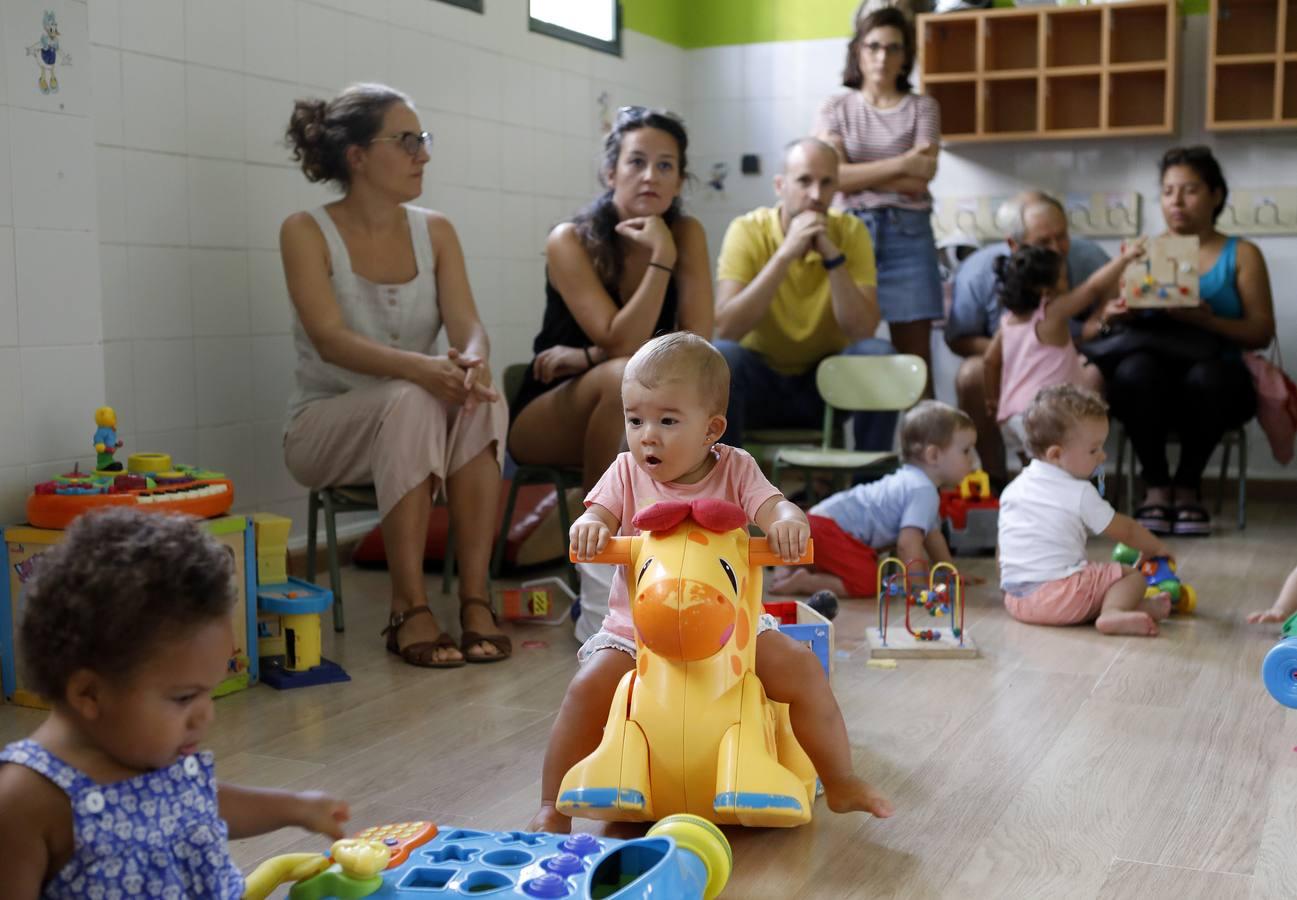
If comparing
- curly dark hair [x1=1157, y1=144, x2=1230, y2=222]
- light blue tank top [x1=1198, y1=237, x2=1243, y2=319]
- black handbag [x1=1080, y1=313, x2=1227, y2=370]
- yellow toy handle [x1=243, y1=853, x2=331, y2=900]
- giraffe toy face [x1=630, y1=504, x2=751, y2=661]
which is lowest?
yellow toy handle [x1=243, y1=853, x2=331, y2=900]

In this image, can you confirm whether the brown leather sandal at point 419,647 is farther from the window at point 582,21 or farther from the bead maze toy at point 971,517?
the window at point 582,21

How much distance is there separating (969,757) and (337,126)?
202 centimetres

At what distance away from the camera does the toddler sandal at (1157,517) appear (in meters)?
4.73

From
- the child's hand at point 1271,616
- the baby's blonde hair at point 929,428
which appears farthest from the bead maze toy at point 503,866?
the baby's blonde hair at point 929,428

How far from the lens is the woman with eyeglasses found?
3230 millimetres

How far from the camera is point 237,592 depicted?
8.70ft

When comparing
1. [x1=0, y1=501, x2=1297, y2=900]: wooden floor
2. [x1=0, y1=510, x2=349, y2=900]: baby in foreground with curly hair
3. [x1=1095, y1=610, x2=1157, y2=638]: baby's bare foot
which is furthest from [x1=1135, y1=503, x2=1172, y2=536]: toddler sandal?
[x1=0, y1=510, x2=349, y2=900]: baby in foreground with curly hair

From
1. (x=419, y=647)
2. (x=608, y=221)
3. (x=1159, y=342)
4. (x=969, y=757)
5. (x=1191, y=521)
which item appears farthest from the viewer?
(x=1159, y=342)

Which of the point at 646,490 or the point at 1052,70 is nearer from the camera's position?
the point at 646,490

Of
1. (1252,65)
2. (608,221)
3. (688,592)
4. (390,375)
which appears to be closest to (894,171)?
(1252,65)

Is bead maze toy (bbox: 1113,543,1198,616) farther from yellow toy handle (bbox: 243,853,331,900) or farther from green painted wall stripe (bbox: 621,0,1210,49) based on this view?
green painted wall stripe (bbox: 621,0,1210,49)

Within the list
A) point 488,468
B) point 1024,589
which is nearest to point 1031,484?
point 1024,589

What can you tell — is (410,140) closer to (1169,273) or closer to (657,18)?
(1169,273)

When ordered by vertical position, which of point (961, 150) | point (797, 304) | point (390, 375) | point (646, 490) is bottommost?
point (646, 490)
